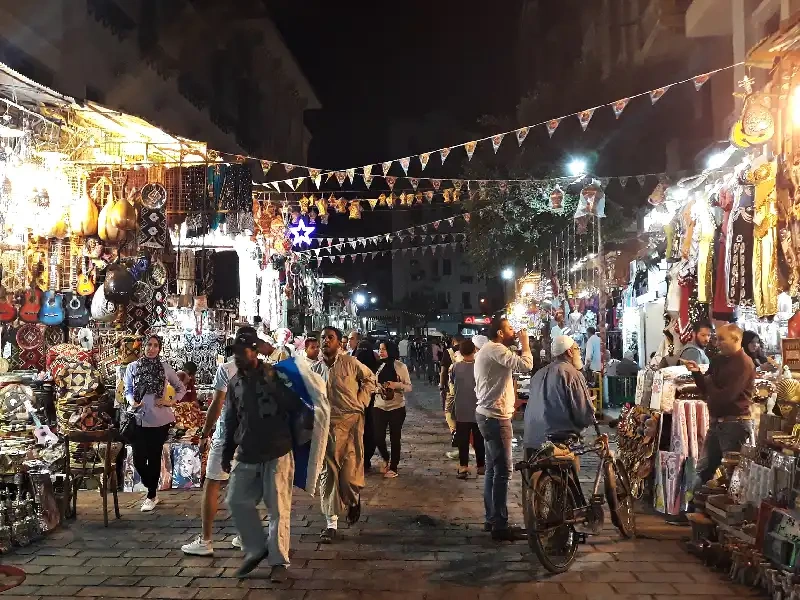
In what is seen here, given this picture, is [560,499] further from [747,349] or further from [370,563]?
[747,349]

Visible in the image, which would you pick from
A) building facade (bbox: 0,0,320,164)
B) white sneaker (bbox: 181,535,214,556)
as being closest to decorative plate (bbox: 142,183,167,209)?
building facade (bbox: 0,0,320,164)

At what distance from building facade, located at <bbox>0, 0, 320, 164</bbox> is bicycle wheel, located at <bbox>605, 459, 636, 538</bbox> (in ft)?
23.4

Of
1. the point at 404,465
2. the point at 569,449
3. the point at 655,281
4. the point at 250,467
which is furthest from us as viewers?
the point at 655,281

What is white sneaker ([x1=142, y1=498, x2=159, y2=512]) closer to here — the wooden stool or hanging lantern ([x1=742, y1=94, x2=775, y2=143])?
the wooden stool

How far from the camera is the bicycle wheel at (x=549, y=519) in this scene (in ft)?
18.3

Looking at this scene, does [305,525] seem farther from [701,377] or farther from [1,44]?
[1,44]

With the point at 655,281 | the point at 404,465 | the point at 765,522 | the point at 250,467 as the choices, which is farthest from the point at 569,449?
the point at 655,281

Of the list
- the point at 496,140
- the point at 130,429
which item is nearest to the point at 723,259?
the point at 496,140

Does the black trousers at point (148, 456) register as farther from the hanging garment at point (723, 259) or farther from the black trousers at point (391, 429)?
the hanging garment at point (723, 259)

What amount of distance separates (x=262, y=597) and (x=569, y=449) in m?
2.86

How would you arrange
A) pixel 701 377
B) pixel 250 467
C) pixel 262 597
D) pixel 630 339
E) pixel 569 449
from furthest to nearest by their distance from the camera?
pixel 630 339, pixel 701 377, pixel 569 449, pixel 250 467, pixel 262 597

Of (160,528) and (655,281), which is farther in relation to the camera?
(655,281)

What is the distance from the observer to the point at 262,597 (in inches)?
201

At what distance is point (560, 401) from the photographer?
6125mm
